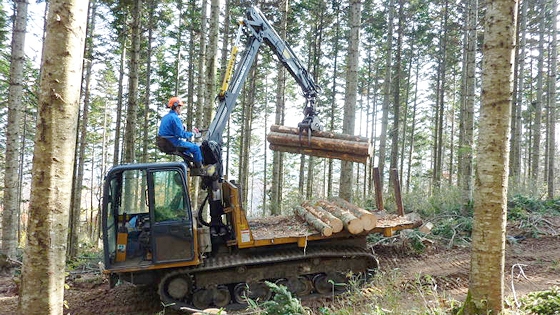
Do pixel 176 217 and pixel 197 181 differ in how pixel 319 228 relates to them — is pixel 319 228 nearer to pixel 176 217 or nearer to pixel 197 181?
pixel 176 217

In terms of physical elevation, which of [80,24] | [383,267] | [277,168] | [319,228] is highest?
[80,24]

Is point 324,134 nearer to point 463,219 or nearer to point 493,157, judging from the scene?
point 493,157

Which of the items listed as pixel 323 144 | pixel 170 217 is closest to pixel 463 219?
pixel 323 144

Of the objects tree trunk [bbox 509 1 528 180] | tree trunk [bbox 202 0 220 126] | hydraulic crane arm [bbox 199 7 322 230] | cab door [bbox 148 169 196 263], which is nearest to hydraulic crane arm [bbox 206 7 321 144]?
hydraulic crane arm [bbox 199 7 322 230]

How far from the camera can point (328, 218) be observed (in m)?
6.42

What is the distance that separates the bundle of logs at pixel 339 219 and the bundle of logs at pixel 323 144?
1.05 metres

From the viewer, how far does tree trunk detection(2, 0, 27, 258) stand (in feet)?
28.1

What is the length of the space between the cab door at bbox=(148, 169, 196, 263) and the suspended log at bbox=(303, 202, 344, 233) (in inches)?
91.9

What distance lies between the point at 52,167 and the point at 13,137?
7.92 m

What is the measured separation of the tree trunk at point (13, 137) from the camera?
8.56 meters

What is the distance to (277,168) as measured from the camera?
13.9 m

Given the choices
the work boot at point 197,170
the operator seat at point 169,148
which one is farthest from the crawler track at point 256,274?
the operator seat at point 169,148

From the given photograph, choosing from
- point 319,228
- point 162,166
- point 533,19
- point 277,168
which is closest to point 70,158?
point 162,166

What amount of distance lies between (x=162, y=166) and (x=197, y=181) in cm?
569
